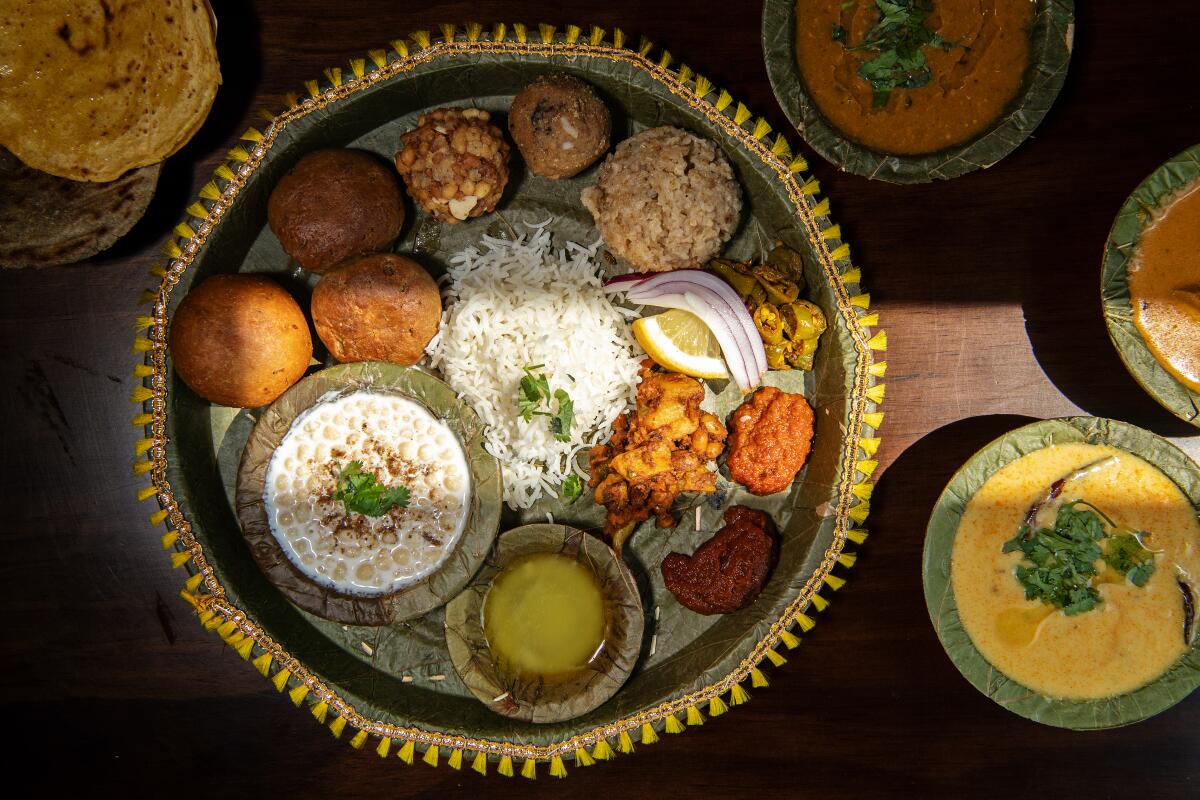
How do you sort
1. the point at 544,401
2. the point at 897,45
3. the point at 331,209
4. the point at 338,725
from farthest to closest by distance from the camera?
the point at 544,401, the point at 338,725, the point at 331,209, the point at 897,45

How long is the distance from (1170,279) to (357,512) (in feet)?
10.1

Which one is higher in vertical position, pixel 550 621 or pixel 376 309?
pixel 376 309

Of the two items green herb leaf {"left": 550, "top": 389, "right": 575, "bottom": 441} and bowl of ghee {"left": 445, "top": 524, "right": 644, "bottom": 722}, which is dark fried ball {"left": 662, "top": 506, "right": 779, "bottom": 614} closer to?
bowl of ghee {"left": 445, "top": 524, "right": 644, "bottom": 722}

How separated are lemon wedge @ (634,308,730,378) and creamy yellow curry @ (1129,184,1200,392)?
1497mm

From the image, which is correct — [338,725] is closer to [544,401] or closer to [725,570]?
[544,401]

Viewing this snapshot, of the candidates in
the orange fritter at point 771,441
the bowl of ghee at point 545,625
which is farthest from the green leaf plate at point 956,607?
the bowl of ghee at point 545,625

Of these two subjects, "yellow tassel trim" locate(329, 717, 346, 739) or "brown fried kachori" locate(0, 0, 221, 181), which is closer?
"brown fried kachori" locate(0, 0, 221, 181)

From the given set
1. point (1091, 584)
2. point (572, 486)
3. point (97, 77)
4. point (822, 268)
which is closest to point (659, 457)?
point (572, 486)

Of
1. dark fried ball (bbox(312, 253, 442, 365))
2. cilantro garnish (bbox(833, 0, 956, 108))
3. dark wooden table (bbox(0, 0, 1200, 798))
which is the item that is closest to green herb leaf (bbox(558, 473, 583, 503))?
dark fried ball (bbox(312, 253, 442, 365))

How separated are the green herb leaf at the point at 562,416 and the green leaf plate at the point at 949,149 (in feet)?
4.34

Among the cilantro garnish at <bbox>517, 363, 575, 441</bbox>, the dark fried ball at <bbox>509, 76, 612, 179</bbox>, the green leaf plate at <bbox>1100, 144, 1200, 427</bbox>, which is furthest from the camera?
the cilantro garnish at <bbox>517, 363, 575, 441</bbox>

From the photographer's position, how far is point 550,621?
2.91 m

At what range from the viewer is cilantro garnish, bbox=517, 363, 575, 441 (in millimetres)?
3000

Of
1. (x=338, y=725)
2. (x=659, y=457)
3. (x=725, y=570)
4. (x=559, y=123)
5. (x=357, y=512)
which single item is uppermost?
(x=559, y=123)
